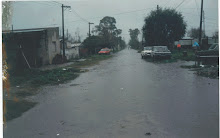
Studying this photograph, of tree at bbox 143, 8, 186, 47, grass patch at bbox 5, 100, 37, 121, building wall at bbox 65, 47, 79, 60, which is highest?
tree at bbox 143, 8, 186, 47

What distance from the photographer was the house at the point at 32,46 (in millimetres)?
18511

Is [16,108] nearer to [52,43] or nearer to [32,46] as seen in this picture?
[32,46]

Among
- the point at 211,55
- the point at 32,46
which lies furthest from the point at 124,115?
the point at 32,46

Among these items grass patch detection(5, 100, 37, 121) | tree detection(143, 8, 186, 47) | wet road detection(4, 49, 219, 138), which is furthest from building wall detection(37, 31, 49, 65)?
tree detection(143, 8, 186, 47)

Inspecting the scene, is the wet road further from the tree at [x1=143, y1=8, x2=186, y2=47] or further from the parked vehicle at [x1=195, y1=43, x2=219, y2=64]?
the tree at [x1=143, y1=8, x2=186, y2=47]

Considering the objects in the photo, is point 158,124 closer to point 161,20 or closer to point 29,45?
point 29,45

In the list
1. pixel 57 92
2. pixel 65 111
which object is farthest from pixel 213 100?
pixel 57 92

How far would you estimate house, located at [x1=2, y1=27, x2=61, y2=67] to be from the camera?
60.7ft

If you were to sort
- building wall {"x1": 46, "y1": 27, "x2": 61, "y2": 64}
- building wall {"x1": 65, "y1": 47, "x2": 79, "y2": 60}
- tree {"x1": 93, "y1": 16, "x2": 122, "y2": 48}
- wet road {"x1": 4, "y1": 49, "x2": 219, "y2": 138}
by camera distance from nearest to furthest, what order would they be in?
1. wet road {"x1": 4, "y1": 49, "x2": 219, "y2": 138}
2. building wall {"x1": 46, "y1": 27, "x2": 61, "y2": 64}
3. building wall {"x1": 65, "y1": 47, "x2": 79, "y2": 60}
4. tree {"x1": 93, "y1": 16, "x2": 122, "y2": 48}

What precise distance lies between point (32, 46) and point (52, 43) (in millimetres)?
3698

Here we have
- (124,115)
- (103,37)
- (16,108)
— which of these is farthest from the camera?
(103,37)

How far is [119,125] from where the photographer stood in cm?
528

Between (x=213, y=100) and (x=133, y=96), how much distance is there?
261 centimetres

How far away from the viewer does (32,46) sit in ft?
74.6
